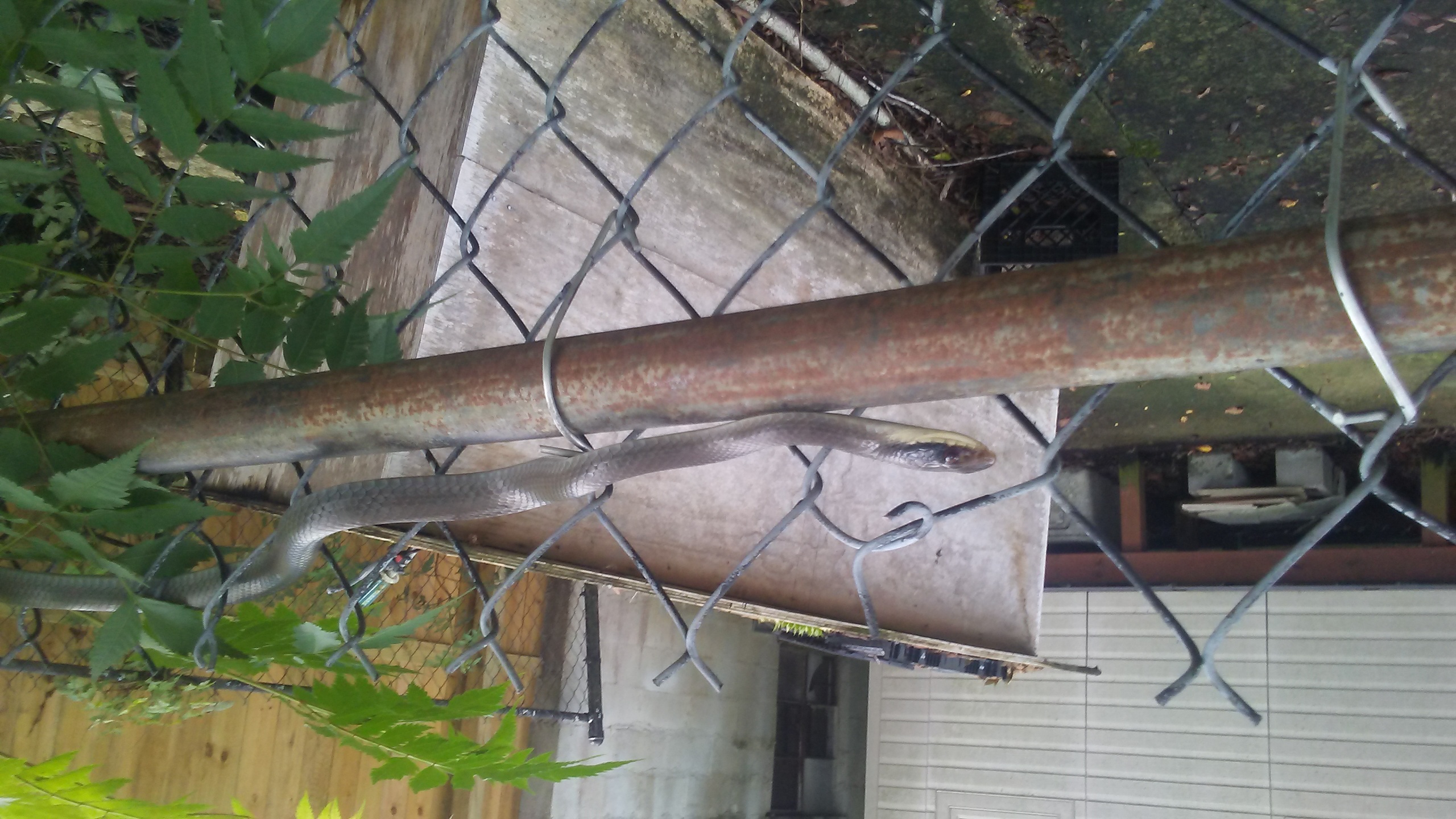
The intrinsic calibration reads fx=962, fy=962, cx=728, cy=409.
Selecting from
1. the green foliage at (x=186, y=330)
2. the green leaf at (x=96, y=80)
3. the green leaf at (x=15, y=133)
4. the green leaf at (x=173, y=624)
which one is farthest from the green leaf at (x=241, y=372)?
the green leaf at (x=96, y=80)

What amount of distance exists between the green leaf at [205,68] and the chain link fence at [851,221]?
16cm

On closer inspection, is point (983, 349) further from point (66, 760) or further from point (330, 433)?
point (66, 760)

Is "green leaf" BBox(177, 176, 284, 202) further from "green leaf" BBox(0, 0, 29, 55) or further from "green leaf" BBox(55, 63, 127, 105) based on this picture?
"green leaf" BBox(55, 63, 127, 105)

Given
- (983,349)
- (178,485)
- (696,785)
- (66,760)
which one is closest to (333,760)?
(696,785)

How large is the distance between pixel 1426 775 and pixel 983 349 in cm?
505

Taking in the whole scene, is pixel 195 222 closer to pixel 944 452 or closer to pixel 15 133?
pixel 15 133

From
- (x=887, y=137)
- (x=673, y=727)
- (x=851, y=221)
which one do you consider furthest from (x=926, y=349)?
(x=673, y=727)

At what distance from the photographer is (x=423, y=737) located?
2.99ft

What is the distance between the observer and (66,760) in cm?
90

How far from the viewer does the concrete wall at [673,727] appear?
545 centimetres

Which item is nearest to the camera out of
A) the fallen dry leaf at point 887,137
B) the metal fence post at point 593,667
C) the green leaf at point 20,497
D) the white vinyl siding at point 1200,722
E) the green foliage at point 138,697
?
the green leaf at point 20,497

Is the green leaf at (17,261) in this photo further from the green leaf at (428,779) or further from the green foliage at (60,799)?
the green leaf at (428,779)

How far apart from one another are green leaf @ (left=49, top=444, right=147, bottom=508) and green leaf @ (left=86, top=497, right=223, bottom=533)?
0.03m

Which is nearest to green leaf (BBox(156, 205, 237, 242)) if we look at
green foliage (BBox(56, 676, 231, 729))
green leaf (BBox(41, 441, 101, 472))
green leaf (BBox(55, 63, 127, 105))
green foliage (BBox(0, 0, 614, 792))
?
green foliage (BBox(0, 0, 614, 792))
